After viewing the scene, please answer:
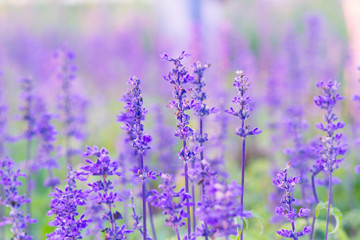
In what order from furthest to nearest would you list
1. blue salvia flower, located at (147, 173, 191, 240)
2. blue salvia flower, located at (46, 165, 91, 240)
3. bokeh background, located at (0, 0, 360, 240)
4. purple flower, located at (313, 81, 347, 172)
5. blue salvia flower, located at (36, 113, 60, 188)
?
bokeh background, located at (0, 0, 360, 240) → blue salvia flower, located at (36, 113, 60, 188) → purple flower, located at (313, 81, 347, 172) → blue salvia flower, located at (46, 165, 91, 240) → blue salvia flower, located at (147, 173, 191, 240)

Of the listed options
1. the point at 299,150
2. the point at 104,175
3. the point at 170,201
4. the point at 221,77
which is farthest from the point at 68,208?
the point at 221,77

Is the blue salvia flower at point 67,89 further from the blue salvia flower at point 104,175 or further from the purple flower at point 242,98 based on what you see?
the purple flower at point 242,98

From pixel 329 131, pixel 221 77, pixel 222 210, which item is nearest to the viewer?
pixel 222 210

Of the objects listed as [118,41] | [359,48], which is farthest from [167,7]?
[359,48]

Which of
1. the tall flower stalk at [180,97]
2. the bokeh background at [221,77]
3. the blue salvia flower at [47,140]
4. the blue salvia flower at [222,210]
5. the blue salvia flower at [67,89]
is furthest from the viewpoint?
the bokeh background at [221,77]

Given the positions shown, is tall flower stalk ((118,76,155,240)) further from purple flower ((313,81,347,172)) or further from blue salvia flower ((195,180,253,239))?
purple flower ((313,81,347,172))

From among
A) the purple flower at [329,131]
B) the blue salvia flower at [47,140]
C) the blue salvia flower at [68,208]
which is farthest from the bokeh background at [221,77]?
the blue salvia flower at [68,208]

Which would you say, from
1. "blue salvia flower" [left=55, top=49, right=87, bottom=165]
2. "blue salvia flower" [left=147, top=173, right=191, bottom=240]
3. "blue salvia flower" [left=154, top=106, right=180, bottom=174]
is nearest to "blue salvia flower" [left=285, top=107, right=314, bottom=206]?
"blue salvia flower" [left=147, top=173, right=191, bottom=240]

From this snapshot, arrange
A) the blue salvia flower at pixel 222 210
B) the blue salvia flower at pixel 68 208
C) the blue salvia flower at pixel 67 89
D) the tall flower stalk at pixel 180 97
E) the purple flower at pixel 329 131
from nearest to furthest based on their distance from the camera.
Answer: the blue salvia flower at pixel 222 210 → the blue salvia flower at pixel 68 208 → the tall flower stalk at pixel 180 97 → the purple flower at pixel 329 131 → the blue salvia flower at pixel 67 89

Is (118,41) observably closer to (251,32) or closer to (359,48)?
(359,48)

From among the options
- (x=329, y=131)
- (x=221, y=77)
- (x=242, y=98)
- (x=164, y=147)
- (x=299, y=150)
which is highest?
(x=242, y=98)

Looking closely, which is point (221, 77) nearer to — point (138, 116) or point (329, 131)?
point (329, 131)

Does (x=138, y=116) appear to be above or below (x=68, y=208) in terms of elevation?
above

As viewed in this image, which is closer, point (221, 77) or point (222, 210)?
point (222, 210)
